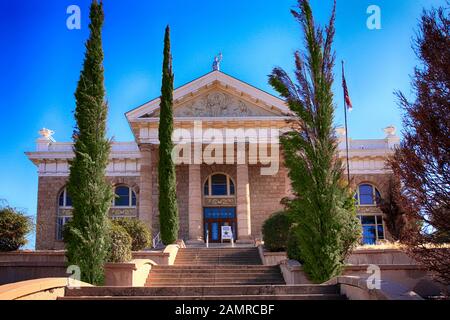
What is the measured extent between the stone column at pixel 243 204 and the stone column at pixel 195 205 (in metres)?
2.37

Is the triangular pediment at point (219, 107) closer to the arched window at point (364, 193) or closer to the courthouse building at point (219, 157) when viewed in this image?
the courthouse building at point (219, 157)

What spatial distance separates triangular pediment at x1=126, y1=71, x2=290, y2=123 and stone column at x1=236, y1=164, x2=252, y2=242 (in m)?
3.53

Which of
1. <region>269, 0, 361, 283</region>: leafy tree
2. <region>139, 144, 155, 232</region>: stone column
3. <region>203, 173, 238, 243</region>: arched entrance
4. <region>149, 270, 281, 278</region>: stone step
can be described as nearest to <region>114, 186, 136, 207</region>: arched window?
<region>203, 173, 238, 243</region>: arched entrance

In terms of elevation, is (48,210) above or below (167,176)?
below

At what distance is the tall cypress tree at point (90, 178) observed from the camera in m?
13.2

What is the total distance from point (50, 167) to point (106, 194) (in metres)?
30.4

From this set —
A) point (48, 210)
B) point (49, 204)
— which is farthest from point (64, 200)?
point (48, 210)

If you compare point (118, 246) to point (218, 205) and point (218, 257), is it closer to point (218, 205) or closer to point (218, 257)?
point (218, 257)

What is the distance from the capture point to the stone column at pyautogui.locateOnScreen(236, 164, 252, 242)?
31812mm

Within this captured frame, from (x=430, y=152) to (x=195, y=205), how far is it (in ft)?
80.6

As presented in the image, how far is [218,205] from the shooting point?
3512cm

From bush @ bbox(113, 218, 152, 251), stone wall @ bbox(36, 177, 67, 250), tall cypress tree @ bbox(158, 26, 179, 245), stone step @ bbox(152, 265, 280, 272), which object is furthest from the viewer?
stone wall @ bbox(36, 177, 67, 250)

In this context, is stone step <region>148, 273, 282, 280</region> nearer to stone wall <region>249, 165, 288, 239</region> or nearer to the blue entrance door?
stone wall <region>249, 165, 288, 239</region>

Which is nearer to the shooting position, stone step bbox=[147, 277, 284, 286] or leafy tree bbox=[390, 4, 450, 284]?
leafy tree bbox=[390, 4, 450, 284]
